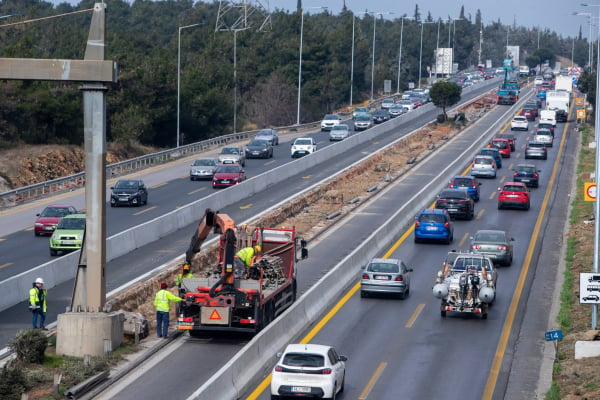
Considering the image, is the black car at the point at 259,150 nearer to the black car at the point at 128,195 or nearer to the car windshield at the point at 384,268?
the black car at the point at 128,195

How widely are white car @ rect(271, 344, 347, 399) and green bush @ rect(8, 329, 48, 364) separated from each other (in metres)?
6.69

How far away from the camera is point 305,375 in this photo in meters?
20.6

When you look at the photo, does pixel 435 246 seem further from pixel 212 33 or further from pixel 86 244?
pixel 212 33

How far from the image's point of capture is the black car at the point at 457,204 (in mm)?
48375

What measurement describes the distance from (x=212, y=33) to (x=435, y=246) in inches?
4082

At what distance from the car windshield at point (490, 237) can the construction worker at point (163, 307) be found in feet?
51.2

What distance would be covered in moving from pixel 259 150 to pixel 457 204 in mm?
27511

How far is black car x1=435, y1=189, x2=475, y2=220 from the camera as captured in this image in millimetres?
48375

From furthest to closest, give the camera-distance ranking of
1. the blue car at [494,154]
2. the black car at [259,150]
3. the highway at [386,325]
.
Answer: the black car at [259,150] < the blue car at [494,154] < the highway at [386,325]

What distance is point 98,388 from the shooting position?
72.8ft

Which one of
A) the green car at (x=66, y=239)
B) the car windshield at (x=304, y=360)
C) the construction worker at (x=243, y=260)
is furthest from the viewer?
the green car at (x=66, y=239)

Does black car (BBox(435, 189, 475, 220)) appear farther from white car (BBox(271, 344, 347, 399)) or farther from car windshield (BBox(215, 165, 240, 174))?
white car (BBox(271, 344, 347, 399))

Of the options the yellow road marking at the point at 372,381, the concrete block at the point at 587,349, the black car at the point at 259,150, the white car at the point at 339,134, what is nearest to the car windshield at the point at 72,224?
the yellow road marking at the point at 372,381

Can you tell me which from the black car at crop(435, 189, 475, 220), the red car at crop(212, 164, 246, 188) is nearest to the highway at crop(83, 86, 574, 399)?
the black car at crop(435, 189, 475, 220)
